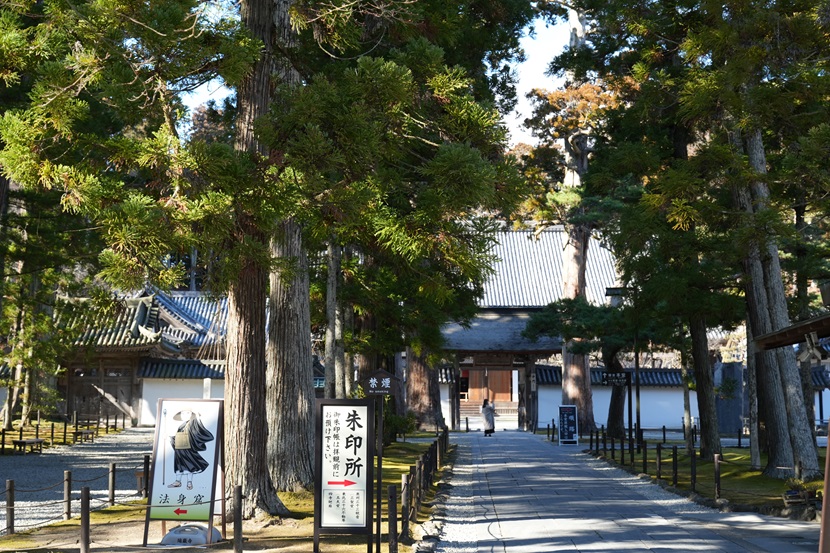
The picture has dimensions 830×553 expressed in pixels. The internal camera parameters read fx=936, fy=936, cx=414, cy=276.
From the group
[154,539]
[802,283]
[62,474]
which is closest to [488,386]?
[802,283]

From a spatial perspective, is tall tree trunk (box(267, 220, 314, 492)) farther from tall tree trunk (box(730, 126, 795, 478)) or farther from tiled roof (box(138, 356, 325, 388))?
tiled roof (box(138, 356, 325, 388))

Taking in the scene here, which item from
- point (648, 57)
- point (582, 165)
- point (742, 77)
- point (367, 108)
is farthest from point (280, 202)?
point (582, 165)

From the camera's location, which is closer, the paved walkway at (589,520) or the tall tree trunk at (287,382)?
the paved walkway at (589,520)

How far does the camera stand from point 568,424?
3278 cm

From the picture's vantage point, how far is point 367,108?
10.3 m

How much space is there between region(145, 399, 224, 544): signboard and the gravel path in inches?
55.5

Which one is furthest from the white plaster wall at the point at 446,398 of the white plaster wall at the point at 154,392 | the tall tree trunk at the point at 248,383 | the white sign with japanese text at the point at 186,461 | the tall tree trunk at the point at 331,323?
the white sign with japanese text at the point at 186,461

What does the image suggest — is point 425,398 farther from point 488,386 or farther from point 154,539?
point 154,539

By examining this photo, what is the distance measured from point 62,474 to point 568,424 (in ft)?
59.2

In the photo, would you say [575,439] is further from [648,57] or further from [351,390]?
[648,57]


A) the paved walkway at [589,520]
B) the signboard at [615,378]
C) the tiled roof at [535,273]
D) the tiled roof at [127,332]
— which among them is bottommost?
the paved walkway at [589,520]

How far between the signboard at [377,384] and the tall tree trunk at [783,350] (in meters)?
8.83

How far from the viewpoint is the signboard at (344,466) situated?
10.1m

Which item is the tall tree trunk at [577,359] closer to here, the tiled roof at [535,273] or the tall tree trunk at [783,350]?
the tiled roof at [535,273]
